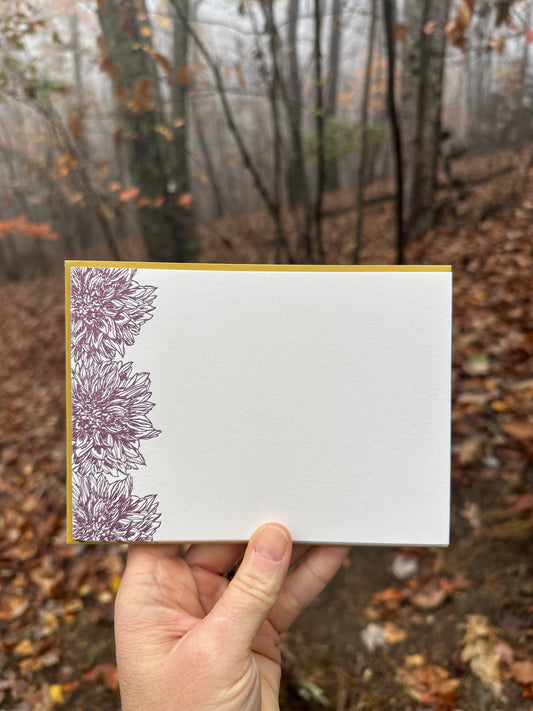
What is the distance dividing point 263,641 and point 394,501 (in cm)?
62

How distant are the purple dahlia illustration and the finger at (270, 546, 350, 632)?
0.53 meters

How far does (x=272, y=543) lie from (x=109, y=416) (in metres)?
0.58

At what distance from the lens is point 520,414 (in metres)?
2.22

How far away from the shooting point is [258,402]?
121 cm

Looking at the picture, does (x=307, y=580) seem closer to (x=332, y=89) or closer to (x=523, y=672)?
(x=523, y=672)

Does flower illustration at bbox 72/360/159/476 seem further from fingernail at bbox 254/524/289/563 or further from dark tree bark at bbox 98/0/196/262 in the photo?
dark tree bark at bbox 98/0/196/262

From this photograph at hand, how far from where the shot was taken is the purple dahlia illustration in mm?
1180

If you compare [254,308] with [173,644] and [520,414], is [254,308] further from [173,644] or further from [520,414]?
[520,414]

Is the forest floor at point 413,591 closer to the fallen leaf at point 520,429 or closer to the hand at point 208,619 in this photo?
the fallen leaf at point 520,429

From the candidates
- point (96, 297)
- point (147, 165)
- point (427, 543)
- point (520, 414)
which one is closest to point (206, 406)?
point (96, 297)

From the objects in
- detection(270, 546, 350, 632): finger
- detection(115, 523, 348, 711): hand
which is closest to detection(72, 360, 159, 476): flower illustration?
detection(115, 523, 348, 711): hand

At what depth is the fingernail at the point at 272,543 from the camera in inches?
43.3

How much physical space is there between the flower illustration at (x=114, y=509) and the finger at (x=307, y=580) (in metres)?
0.52

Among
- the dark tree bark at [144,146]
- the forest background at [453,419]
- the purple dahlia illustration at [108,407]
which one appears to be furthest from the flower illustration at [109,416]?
the dark tree bark at [144,146]
